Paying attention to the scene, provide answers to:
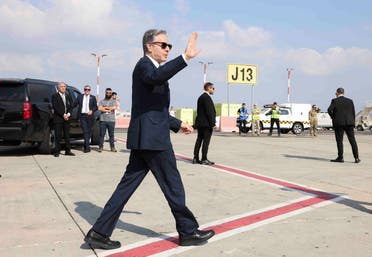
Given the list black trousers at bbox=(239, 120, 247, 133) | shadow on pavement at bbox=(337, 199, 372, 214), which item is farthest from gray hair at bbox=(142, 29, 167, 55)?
black trousers at bbox=(239, 120, 247, 133)

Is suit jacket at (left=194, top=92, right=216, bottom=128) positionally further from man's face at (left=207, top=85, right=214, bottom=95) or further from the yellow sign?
the yellow sign

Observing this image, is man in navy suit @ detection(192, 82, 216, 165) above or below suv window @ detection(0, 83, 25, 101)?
below

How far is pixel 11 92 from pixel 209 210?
6.21 meters

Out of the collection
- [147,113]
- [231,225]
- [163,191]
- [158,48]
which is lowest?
[231,225]

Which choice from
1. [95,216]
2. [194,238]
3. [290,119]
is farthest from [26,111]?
[290,119]

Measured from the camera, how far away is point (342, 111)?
10141mm

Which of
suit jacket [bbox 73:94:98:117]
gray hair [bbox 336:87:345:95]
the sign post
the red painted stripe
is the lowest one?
the red painted stripe

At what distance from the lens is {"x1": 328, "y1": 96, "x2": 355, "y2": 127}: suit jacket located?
1008cm

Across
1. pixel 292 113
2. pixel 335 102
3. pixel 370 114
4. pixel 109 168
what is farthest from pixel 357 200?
pixel 370 114

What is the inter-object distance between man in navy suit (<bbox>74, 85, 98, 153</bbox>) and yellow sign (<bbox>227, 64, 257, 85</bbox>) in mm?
17004

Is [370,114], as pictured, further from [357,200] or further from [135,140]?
[135,140]

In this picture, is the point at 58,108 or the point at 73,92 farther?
the point at 73,92

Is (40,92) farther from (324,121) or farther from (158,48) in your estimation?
(324,121)

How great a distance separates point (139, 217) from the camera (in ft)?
14.8
